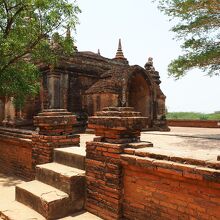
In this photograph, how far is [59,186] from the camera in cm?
471

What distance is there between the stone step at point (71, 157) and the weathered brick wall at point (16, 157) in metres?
1.42

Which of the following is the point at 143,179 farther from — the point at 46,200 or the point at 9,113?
the point at 9,113

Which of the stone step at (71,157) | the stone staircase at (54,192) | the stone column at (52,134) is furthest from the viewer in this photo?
the stone column at (52,134)

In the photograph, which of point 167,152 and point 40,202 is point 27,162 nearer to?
point 40,202

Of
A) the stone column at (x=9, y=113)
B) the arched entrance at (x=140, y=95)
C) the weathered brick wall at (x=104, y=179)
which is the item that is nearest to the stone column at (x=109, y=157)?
the weathered brick wall at (x=104, y=179)

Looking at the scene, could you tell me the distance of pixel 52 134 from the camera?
6.15 m

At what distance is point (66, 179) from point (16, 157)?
3.78 m

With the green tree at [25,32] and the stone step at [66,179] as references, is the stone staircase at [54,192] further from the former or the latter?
the green tree at [25,32]

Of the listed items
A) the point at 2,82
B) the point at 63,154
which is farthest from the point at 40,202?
the point at 2,82

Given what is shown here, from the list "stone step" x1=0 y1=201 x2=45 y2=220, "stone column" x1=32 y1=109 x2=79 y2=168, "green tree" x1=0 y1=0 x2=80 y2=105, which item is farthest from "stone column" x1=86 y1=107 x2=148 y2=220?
"green tree" x1=0 y1=0 x2=80 y2=105

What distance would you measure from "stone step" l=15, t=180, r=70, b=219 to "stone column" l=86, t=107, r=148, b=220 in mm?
504

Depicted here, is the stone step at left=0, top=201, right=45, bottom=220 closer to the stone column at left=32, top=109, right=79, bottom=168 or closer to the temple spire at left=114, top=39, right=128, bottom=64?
Answer: the stone column at left=32, top=109, right=79, bottom=168

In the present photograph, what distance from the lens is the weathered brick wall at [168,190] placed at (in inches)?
121

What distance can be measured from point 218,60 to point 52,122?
6.10m
